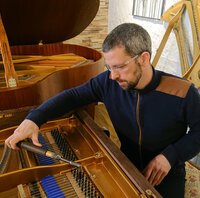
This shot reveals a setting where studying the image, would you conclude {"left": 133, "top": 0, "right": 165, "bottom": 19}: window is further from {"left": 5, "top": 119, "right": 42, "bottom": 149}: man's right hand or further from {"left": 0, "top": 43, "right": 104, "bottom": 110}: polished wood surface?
{"left": 5, "top": 119, "right": 42, "bottom": 149}: man's right hand

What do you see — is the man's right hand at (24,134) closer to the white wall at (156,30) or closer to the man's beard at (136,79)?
the man's beard at (136,79)

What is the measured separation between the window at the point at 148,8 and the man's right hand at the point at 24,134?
2300mm

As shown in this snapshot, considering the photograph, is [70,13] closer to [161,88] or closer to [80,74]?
[80,74]

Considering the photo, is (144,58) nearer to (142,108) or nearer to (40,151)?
(142,108)

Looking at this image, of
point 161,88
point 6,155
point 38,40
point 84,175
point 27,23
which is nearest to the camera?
point 84,175

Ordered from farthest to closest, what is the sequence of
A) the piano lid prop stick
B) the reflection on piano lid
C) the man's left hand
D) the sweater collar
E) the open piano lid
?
the open piano lid, the sweater collar, the man's left hand, the piano lid prop stick, the reflection on piano lid

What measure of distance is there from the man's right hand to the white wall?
2.06 metres

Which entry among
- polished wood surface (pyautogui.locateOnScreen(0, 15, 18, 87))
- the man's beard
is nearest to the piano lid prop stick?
the man's beard

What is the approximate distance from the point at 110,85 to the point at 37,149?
602 mm

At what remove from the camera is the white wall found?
2.81 m

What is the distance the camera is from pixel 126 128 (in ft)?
4.76

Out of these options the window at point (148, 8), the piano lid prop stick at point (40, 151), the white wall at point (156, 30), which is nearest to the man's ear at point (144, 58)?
the piano lid prop stick at point (40, 151)

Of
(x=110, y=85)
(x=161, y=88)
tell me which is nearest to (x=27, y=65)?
(x=110, y=85)

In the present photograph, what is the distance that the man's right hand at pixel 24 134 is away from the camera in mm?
1106
